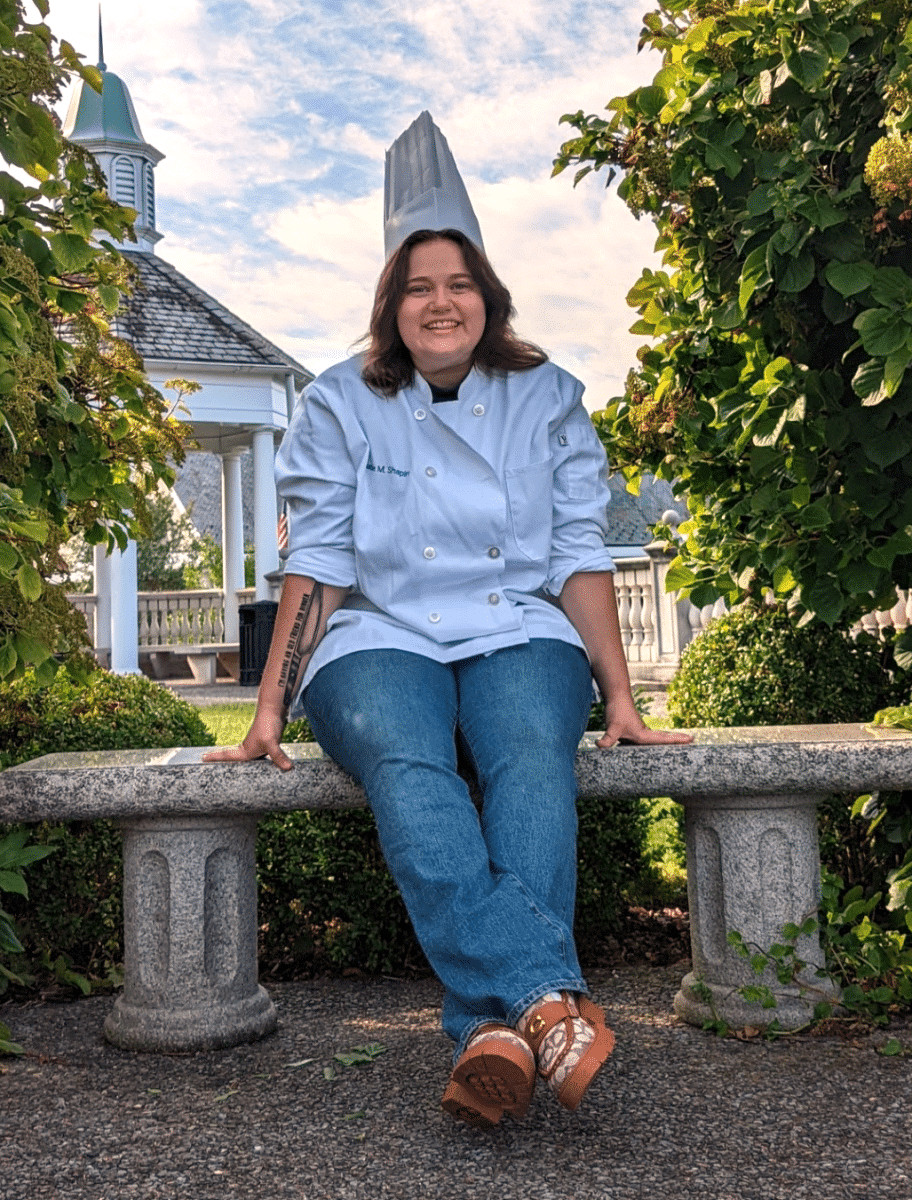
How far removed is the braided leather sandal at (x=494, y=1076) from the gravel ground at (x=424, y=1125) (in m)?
0.10

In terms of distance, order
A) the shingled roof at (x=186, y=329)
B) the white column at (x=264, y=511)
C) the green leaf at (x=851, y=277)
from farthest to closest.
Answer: the white column at (x=264, y=511)
the shingled roof at (x=186, y=329)
the green leaf at (x=851, y=277)

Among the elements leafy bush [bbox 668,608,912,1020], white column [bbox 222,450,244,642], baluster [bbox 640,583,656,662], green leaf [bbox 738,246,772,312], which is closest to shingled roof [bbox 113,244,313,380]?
white column [bbox 222,450,244,642]

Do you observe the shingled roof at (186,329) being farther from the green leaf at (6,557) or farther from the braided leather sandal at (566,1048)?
the braided leather sandal at (566,1048)

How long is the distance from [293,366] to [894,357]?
688 inches

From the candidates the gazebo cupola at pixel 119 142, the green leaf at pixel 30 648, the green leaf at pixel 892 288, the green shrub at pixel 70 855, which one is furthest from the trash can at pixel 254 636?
the green leaf at pixel 892 288

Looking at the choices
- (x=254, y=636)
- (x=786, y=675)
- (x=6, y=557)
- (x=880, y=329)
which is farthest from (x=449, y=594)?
(x=254, y=636)

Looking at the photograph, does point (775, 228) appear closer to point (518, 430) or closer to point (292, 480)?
point (518, 430)

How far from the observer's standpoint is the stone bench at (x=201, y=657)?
63.3 feet

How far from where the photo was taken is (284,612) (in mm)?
2941

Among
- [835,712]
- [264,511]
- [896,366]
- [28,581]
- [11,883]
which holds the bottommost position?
[11,883]

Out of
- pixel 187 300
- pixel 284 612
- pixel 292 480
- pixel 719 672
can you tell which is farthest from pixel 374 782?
pixel 187 300

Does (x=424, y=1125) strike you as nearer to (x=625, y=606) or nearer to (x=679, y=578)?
(x=679, y=578)

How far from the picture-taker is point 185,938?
2.99 m

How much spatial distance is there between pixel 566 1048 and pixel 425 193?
6.42ft
